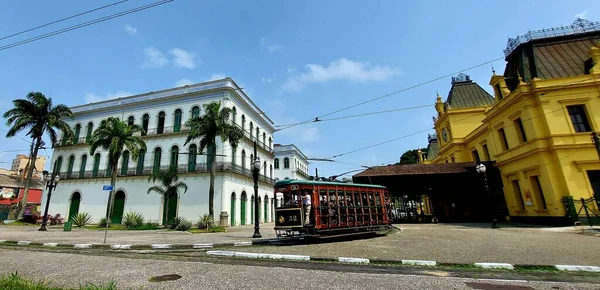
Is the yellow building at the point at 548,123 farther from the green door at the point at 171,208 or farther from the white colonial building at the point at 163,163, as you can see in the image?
the green door at the point at 171,208

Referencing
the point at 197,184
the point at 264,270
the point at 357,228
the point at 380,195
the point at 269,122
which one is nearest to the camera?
the point at 264,270

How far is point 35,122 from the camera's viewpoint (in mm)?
32781

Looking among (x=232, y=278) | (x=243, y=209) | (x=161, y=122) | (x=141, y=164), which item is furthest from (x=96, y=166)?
(x=232, y=278)

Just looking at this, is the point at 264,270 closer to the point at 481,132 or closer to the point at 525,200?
the point at 525,200

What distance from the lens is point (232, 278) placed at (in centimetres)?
540

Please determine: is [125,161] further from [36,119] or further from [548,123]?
[548,123]

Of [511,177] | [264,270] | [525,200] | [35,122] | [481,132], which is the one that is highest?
[35,122]

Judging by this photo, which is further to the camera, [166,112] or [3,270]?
[166,112]

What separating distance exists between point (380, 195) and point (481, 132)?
18517mm

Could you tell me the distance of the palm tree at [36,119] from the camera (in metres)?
31.7

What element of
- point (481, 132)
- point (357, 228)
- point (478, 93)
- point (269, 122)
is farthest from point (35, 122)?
point (478, 93)

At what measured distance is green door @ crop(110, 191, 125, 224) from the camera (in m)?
30.0

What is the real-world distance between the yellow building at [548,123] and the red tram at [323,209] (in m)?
14.1

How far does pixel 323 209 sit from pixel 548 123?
1818 centimetres
